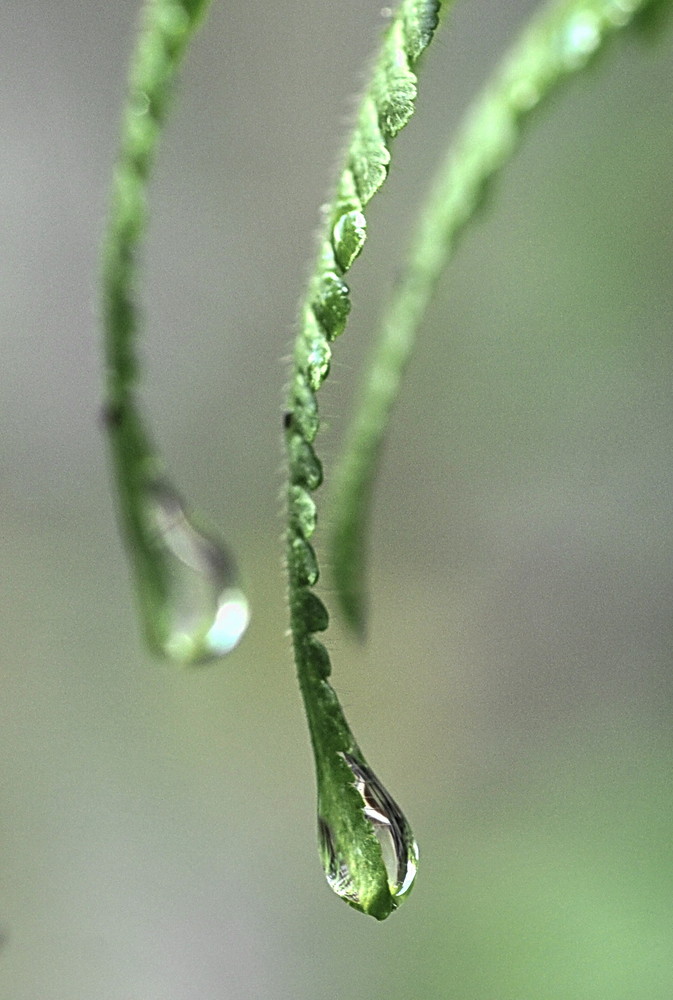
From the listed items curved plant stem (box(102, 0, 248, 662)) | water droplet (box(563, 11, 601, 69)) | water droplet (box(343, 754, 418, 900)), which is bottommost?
water droplet (box(343, 754, 418, 900))

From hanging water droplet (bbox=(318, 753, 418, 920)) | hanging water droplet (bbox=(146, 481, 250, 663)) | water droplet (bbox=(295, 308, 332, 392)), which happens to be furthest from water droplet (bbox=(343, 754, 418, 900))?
hanging water droplet (bbox=(146, 481, 250, 663))

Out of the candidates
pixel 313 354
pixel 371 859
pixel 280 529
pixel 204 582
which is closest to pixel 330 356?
pixel 313 354

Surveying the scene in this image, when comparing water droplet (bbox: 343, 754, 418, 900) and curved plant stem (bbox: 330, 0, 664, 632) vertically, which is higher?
curved plant stem (bbox: 330, 0, 664, 632)

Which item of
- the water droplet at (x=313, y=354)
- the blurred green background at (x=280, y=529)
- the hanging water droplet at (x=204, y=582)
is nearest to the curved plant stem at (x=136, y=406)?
the hanging water droplet at (x=204, y=582)

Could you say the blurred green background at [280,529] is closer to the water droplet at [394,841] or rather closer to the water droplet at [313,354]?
the water droplet at [394,841]

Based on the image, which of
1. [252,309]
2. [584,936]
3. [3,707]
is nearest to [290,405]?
[584,936]

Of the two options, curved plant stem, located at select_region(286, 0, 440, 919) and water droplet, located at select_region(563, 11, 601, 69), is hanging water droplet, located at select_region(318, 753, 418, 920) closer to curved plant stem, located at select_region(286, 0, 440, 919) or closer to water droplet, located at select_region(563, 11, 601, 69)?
curved plant stem, located at select_region(286, 0, 440, 919)
